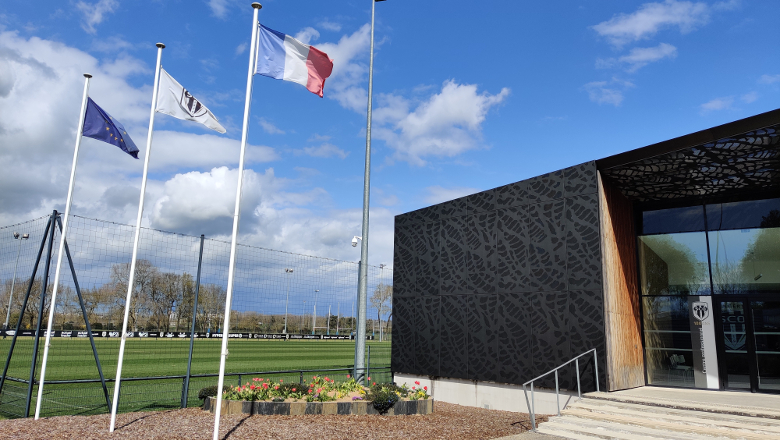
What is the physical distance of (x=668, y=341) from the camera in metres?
13.4

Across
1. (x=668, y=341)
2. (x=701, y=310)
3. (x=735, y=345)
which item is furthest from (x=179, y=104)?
(x=735, y=345)

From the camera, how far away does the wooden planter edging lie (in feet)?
33.5

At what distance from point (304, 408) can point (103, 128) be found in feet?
22.2

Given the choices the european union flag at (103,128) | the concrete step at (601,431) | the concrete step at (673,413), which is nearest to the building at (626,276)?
the concrete step at (673,413)

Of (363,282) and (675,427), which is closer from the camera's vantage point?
(675,427)

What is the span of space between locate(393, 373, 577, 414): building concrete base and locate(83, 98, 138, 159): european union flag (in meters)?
8.61

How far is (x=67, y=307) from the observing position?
17578 millimetres

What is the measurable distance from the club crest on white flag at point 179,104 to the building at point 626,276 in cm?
817

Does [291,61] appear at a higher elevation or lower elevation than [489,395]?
higher

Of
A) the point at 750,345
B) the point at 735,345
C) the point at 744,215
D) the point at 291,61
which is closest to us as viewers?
the point at 291,61

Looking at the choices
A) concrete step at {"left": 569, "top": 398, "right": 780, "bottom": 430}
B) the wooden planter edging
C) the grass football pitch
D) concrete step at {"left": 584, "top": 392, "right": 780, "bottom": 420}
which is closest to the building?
concrete step at {"left": 584, "top": 392, "right": 780, "bottom": 420}

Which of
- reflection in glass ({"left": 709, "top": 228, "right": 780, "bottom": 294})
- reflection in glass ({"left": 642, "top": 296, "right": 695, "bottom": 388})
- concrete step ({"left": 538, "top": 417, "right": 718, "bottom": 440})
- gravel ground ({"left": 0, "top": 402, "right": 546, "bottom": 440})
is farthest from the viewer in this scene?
reflection in glass ({"left": 642, "top": 296, "right": 695, "bottom": 388})

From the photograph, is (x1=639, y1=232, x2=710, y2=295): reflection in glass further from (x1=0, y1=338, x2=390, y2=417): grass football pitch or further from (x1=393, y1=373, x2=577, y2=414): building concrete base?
(x1=0, y1=338, x2=390, y2=417): grass football pitch

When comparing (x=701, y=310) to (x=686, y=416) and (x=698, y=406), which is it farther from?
(x=686, y=416)
